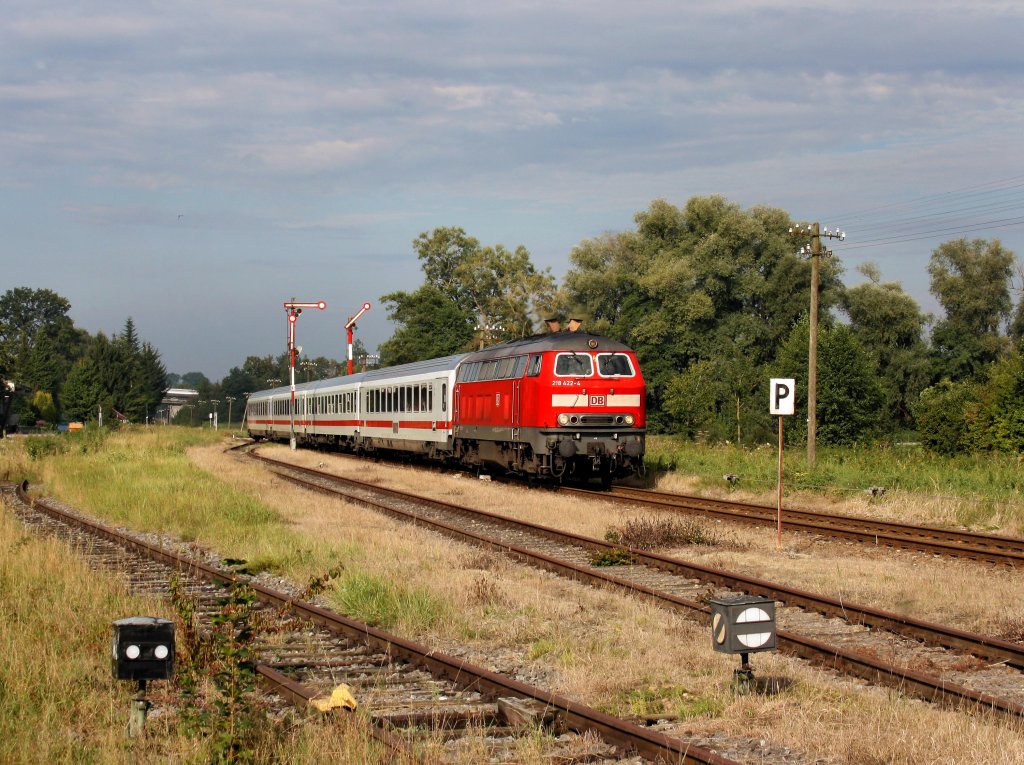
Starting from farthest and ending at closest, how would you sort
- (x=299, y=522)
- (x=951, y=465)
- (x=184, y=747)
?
(x=951, y=465) < (x=299, y=522) < (x=184, y=747)

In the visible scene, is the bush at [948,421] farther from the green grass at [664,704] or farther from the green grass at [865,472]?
the green grass at [664,704]

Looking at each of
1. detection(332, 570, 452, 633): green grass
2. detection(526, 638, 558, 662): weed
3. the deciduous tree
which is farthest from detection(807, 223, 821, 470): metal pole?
the deciduous tree

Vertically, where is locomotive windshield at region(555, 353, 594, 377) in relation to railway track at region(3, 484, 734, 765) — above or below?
above

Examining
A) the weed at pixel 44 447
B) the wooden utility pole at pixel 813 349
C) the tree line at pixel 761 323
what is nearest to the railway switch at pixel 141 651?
the wooden utility pole at pixel 813 349

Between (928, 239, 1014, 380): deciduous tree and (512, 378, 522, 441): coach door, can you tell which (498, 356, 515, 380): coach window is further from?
(928, 239, 1014, 380): deciduous tree

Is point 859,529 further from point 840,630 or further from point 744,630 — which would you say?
point 744,630

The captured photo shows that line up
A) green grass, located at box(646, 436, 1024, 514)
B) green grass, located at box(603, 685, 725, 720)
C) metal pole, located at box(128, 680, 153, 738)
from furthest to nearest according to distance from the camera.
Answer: green grass, located at box(646, 436, 1024, 514)
green grass, located at box(603, 685, 725, 720)
metal pole, located at box(128, 680, 153, 738)

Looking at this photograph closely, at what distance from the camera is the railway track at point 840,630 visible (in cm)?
719

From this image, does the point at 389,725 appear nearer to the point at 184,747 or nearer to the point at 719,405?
the point at 184,747

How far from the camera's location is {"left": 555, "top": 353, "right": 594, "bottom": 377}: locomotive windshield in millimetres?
21922

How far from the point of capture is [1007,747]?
558 cm

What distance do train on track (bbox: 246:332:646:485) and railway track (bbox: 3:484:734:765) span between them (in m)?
11.8

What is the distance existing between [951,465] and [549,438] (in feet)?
33.2

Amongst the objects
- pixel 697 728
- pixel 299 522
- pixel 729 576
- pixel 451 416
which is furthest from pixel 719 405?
pixel 697 728
